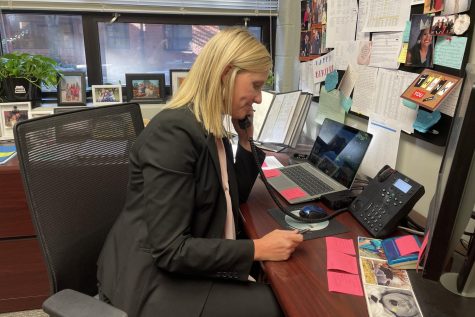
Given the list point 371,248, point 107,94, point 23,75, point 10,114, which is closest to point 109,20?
point 107,94

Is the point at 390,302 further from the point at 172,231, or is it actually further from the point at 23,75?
the point at 23,75

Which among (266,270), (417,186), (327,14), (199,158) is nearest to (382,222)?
(417,186)

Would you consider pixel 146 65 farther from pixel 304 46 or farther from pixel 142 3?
pixel 304 46

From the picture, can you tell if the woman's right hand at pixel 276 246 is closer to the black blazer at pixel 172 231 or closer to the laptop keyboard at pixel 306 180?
the black blazer at pixel 172 231

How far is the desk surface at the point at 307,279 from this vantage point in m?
0.76

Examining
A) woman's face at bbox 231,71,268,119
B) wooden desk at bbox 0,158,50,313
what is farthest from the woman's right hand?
wooden desk at bbox 0,158,50,313

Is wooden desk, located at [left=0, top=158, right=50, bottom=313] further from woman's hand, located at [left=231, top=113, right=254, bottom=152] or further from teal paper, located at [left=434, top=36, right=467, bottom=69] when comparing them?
teal paper, located at [left=434, top=36, right=467, bottom=69]

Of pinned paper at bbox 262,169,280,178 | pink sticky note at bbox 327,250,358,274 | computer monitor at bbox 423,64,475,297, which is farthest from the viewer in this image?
pinned paper at bbox 262,169,280,178

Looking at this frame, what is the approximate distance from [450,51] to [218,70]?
687 mm

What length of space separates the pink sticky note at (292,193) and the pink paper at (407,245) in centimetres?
38

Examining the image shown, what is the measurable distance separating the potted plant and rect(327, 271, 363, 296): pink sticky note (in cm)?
177

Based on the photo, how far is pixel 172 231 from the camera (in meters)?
0.90

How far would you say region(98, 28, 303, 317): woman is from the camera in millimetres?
905

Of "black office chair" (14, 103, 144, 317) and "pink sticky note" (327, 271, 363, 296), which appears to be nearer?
"pink sticky note" (327, 271, 363, 296)
